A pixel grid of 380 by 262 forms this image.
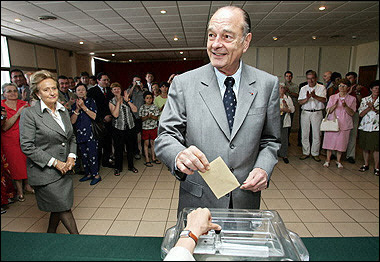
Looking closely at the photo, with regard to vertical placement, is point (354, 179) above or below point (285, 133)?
below

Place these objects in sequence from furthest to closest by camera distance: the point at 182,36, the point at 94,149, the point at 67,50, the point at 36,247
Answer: the point at 67,50
the point at 182,36
the point at 94,149
the point at 36,247

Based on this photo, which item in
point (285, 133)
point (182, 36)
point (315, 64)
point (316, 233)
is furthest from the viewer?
point (315, 64)

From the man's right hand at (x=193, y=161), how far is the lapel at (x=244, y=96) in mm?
337

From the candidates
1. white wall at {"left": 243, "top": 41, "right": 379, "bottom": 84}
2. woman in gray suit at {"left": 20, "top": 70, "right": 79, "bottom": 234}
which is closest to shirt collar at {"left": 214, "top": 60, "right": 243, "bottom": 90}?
woman in gray suit at {"left": 20, "top": 70, "right": 79, "bottom": 234}

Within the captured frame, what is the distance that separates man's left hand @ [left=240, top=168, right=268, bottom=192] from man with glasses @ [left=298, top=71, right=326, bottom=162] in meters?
4.70

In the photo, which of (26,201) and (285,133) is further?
(285,133)

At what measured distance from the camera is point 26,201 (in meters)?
3.42

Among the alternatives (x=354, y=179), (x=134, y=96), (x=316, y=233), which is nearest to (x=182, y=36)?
(x=134, y=96)

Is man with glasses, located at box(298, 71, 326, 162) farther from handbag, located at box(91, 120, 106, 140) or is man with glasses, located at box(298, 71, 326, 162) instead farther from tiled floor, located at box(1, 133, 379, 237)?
handbag, located at box(91, 120, 106, 140)

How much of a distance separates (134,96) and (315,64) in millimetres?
7560

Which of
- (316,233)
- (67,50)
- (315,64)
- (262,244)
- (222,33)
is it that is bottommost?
(316,233)

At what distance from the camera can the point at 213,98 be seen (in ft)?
4.25

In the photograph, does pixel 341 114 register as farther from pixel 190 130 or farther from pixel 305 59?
pixel 305 59

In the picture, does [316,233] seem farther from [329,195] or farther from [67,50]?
[67,50]
